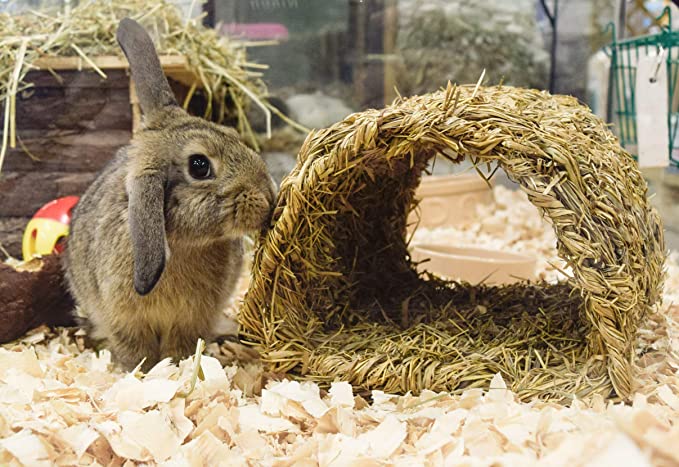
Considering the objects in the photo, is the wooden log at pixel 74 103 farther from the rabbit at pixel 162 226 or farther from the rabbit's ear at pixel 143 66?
the rabbit's ear at pixel 143 66

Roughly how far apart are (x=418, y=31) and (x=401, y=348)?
125 inches

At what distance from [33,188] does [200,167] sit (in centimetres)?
176

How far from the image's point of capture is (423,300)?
9.83 feet

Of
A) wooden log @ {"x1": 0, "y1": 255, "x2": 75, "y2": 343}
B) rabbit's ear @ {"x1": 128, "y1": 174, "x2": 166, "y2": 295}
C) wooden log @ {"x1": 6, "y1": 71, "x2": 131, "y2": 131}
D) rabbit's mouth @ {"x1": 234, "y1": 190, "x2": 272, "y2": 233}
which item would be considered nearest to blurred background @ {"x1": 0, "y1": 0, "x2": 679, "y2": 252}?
wooden log @ {"x1": 6, "y1": 71, "x2": 131, "y2": 131}

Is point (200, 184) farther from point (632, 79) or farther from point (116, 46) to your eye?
point (632, 79)

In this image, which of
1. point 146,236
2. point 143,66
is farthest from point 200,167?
point 143,66

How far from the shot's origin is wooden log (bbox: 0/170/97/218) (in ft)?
12.1

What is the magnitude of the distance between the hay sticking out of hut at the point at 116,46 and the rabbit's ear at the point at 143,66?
0.89 meters

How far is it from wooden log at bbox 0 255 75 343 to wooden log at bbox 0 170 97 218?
2.19ft

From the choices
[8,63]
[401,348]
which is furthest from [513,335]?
[8,63]

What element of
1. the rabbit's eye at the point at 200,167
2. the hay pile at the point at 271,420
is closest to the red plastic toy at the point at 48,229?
the hay pile at the point at 271,420

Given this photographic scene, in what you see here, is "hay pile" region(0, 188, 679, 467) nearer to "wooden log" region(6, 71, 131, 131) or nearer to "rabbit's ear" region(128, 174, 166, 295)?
"rabbit's ear" region(128, 174, 166, 295)

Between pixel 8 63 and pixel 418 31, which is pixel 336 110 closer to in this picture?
pixel 418 31

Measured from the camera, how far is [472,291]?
3.03 m
